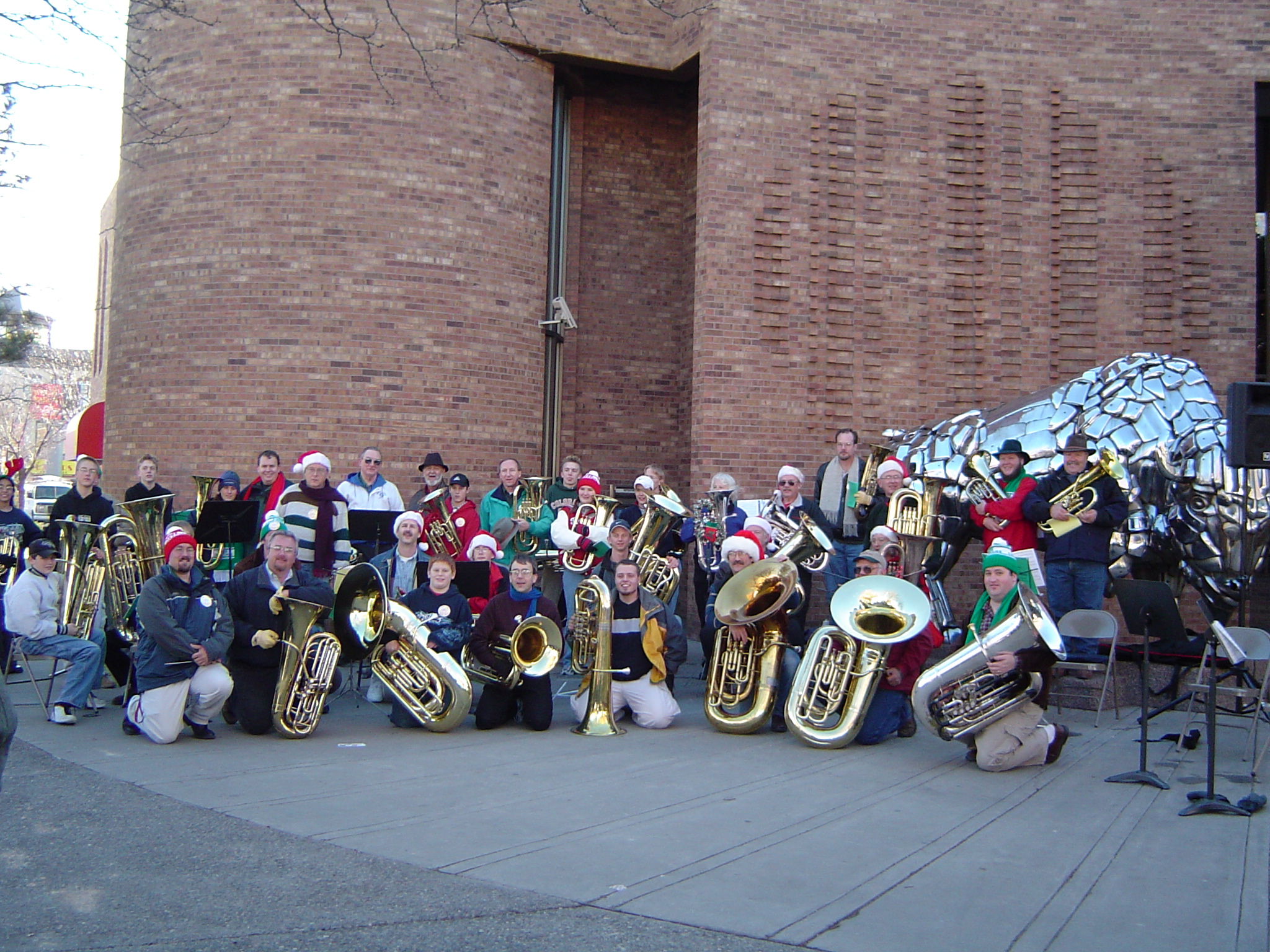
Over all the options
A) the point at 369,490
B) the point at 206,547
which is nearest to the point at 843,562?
the point at 369,490

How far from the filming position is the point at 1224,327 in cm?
1287

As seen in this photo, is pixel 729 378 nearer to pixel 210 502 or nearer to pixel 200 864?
pixel 210 502

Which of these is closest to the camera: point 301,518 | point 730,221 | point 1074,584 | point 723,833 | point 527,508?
point 723,833

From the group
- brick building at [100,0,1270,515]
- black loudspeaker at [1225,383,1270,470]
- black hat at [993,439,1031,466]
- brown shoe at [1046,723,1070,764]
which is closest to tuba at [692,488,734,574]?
brick building at [100,0,1270,515]

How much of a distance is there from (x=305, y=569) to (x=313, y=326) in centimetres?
414

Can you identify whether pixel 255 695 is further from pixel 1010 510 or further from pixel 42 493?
pixel 42 493

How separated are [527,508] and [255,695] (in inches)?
126

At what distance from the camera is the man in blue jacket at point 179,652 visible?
719cm

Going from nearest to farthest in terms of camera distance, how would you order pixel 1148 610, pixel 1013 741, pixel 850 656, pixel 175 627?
1. pixel 1013 741
2. pixel 1148 610
3. pixel 175 627
4. pixel 850 656

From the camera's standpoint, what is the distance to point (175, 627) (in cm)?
720

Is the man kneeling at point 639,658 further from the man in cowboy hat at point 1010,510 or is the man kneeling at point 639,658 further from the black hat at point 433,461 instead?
the man in cowboy hat at point 1010,510

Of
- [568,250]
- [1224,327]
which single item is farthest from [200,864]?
[1224,327]

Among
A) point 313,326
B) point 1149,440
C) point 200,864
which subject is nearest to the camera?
point 200,864

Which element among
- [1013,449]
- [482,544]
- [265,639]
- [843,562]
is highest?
[1013,449]
